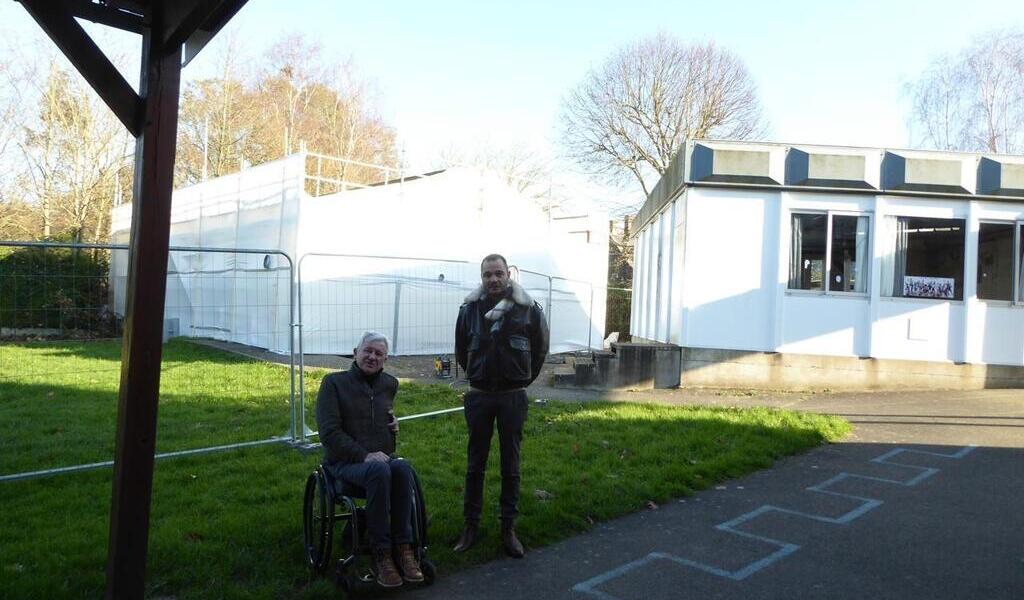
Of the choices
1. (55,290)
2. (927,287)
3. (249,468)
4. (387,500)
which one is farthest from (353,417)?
(927,287)

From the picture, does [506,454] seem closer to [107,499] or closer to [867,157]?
[107,499]

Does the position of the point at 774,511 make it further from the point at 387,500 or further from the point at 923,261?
the point at 923,261

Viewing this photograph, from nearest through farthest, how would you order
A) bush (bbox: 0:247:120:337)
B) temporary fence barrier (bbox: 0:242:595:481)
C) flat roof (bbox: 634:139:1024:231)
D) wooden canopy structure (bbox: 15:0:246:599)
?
wooden canopy structure (bbox: 15:0:246:599) → bush (bbox: 0:247:120:337) → temporary fence barrier (bbox: 0:242:595:481) → flat roof (bbox: 634:139:1024:231)

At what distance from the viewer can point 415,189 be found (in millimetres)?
19219

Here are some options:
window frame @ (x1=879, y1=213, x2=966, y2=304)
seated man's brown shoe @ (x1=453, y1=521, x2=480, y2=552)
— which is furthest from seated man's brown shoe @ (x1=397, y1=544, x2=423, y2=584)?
window frame @ (x1=879, y1=213, x2=966, y2=304)

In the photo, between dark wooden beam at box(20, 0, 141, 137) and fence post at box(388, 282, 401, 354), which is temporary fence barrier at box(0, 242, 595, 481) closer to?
fence post at box(388, 282, 401, 354)

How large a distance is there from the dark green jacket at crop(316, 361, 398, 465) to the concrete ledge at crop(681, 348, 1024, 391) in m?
9.36

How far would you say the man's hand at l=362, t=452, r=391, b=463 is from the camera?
4395mm

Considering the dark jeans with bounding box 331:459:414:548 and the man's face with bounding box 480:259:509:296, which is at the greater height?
the man's face with bounding box 480:259:509:296

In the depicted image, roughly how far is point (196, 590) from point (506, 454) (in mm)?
1993

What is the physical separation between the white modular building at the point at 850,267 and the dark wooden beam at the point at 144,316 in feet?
34.8

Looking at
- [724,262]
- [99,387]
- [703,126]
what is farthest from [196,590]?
[703,126]

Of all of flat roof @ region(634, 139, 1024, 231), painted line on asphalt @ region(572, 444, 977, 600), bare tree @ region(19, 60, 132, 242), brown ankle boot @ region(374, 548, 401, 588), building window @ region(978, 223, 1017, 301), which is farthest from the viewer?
bare tree @ region(19, 60, 132, 242)

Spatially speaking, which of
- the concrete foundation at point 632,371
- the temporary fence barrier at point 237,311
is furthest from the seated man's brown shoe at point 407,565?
the concrete foundation at point 632,371
